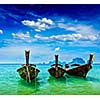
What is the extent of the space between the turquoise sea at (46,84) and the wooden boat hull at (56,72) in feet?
0.10

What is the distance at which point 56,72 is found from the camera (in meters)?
3.36

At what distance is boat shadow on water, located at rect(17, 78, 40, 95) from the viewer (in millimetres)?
3340

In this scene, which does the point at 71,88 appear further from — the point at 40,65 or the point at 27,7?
the point at 27,7

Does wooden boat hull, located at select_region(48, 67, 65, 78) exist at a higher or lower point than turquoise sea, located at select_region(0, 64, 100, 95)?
higher

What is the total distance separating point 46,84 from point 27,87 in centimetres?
15

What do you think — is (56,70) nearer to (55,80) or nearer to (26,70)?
(55,80)

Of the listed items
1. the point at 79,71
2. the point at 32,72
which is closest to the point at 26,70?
the point at 32,72

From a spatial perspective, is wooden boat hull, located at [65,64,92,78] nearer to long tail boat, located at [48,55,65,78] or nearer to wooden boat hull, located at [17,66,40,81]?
long tail boat, located at [48,55,65,78]

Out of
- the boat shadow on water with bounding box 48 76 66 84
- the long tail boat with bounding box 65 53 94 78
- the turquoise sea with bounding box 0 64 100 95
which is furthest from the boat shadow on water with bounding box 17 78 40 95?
the long tail boat with bounding box 65 53 94 78

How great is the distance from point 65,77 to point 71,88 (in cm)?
10

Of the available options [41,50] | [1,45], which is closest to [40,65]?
[41,50]

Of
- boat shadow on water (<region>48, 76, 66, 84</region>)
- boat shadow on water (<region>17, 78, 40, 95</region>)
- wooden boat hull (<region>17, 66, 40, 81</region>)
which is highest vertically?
wooden boat hull (<region>17, 66, 40, 81</region>)

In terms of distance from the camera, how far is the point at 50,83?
3.34 m

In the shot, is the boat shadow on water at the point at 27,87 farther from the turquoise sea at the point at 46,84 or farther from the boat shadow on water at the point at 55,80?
the boat shadow on water at the point at 55,80
